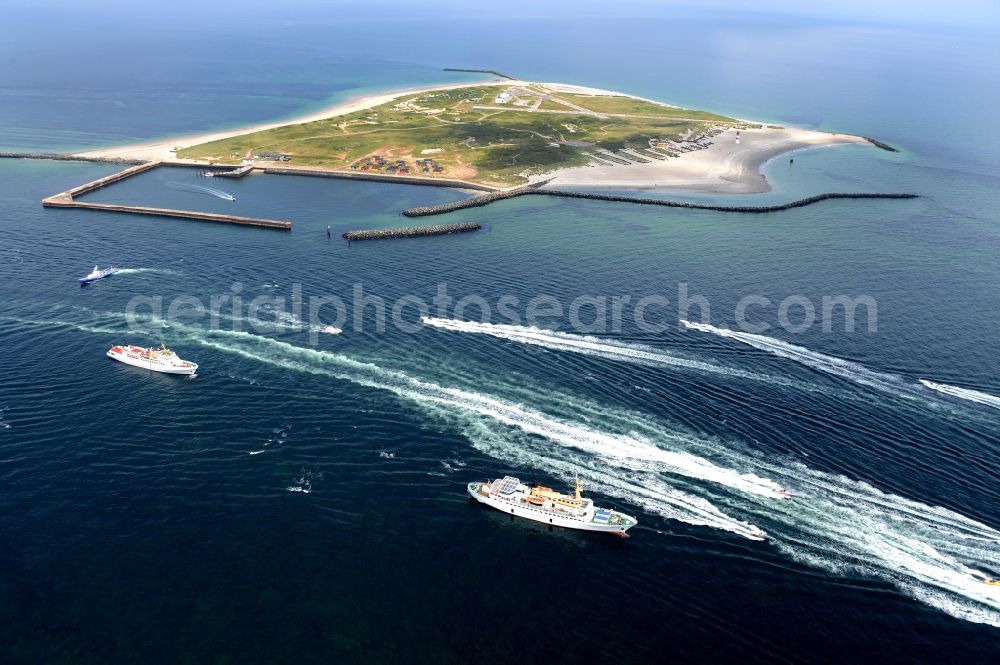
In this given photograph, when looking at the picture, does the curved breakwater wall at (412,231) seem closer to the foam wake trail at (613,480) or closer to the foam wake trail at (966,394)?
the foam wake trail at (613,480)

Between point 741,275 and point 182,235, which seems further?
point 182,235

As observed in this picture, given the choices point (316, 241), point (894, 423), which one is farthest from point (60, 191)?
point (894, 423)

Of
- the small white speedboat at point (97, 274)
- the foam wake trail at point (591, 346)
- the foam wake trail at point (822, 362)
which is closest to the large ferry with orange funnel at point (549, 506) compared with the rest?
the foam wake trail at point (591, 346)

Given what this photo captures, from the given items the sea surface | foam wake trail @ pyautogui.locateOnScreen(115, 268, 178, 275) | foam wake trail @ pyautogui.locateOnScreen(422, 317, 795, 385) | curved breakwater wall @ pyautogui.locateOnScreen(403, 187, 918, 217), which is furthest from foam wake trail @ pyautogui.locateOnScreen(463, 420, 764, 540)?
curved breakwater wall @ pyautogui.locateOnScreen(403, 187, 918, 217)

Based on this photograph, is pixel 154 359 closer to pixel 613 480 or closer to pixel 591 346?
pixel 591 346

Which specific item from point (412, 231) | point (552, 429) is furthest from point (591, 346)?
point (412, 231)

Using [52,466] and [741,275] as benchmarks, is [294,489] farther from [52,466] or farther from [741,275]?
[741,275]
